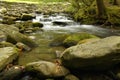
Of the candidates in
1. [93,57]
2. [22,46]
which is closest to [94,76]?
[93,57]

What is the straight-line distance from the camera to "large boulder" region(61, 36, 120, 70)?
682 cm

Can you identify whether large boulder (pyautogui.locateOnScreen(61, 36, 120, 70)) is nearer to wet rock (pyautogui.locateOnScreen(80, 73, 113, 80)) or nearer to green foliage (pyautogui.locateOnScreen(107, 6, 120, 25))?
wet rock (pyautogui.locateOnScreen(80, 73, 113, 80))

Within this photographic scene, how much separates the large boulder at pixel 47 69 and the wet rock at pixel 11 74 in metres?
0.30

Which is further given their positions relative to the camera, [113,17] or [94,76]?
[113,17]

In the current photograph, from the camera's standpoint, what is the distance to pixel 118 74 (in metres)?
7.10

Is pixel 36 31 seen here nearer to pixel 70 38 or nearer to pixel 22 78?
pixel 70 38

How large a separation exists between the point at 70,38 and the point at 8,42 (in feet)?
8.87

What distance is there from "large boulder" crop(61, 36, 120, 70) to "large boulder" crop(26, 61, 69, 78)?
273 mm

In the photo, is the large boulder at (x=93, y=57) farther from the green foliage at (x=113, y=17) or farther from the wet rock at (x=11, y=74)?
the green foliage at (x=113, y=17)

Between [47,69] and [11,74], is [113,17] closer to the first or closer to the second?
[47,69]

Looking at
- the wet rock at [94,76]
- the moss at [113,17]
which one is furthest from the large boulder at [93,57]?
the moss at [113,17]

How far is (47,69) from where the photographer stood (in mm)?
6996

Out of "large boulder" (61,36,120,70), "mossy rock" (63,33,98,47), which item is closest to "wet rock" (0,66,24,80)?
"large boulder" (61,36,120,70)

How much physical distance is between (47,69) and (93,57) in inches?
53.6
